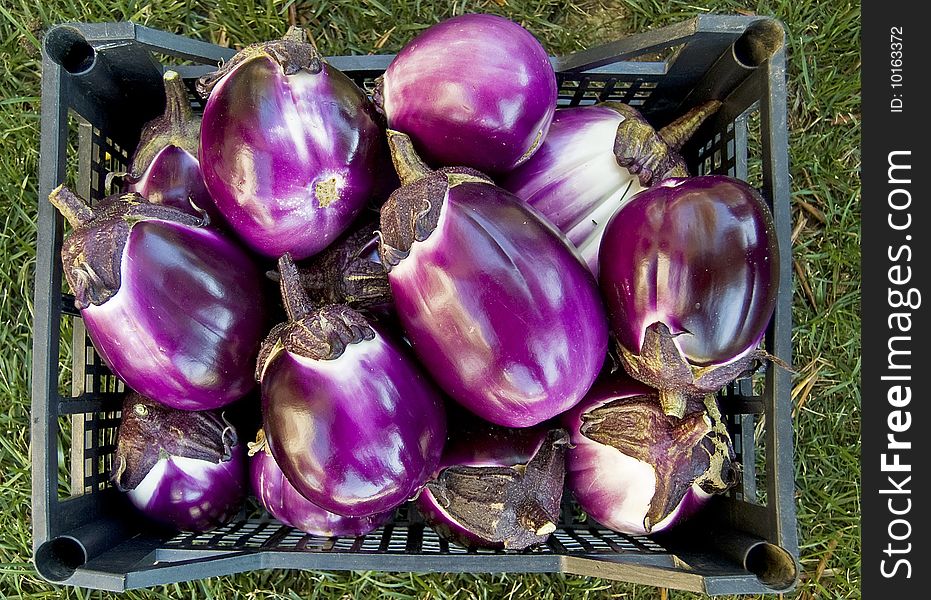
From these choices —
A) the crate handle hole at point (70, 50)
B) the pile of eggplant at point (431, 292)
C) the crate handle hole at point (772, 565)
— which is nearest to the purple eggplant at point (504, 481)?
the pile of eggplant at point (431, 292)

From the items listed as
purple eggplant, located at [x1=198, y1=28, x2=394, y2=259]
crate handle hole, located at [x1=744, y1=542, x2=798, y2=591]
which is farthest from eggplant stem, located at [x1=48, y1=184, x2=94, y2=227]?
crate handle hole, located at [x1=744, y1=542, x2=798, y2=591]

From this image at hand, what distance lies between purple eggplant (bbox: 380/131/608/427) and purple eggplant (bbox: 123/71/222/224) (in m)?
0.28

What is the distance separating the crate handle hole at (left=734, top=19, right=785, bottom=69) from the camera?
0.81 meters

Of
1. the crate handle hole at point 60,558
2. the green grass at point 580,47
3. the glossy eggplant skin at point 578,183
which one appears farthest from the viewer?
the green grass at point 580,47

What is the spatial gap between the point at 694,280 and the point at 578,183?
0.78ft

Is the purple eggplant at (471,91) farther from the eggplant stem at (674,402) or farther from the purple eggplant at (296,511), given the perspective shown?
the purple eggplant at (296,511)

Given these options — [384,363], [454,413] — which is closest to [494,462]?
[454,413]

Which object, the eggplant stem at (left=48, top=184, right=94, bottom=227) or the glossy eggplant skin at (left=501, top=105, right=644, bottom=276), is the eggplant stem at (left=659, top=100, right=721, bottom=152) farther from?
the eggplant stem at (left=48, top=184, right=94, bottom=227)

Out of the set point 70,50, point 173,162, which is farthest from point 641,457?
point 70,50

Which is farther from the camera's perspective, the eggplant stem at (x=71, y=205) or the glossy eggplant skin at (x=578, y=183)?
the glossy eggplant skin at (x=578, y=183)

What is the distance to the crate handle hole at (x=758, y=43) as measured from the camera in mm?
812

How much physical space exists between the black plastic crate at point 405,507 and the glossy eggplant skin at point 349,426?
0.54 feet
